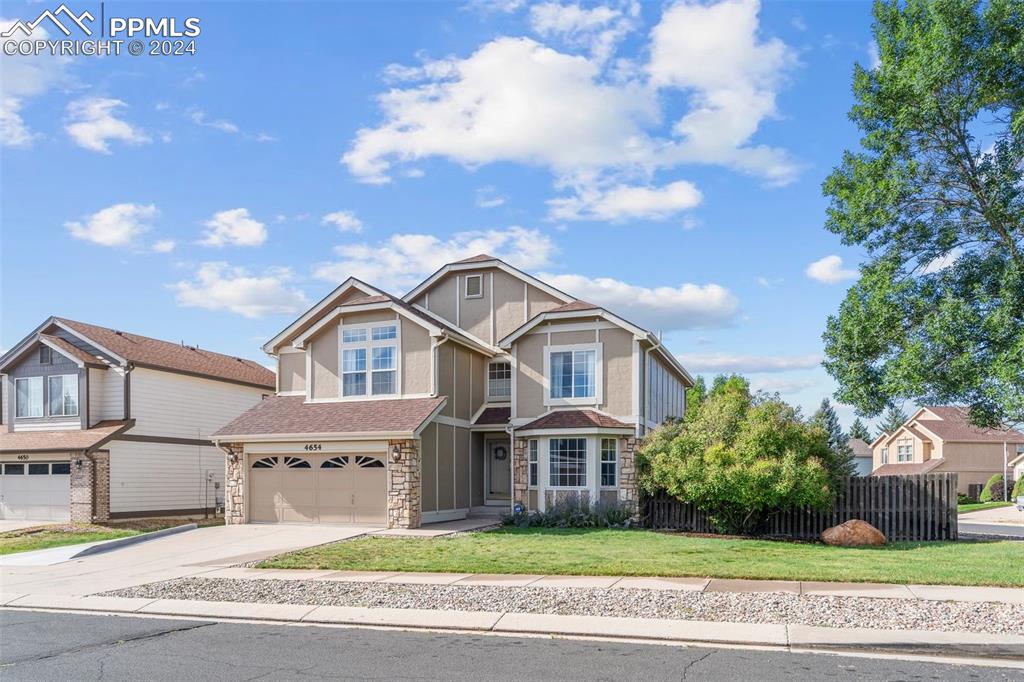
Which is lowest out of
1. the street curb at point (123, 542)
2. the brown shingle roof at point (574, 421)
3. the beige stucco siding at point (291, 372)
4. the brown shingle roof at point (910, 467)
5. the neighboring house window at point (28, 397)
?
the brown shingle roof at point (910, 467)

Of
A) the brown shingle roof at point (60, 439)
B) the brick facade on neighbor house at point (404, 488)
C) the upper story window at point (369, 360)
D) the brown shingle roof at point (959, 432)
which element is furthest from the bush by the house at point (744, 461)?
the brown shingle roof at point (959, 432)

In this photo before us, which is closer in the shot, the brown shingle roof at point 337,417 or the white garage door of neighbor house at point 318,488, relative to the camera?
the brown shingle roof at point 337,417

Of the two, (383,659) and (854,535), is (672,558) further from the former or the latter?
(383,659)

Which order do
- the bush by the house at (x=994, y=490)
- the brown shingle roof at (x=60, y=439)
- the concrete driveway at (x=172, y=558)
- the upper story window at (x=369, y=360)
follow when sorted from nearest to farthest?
the concrete driveway at (x=172, y=558) → the upper story window at (x=369, y=360) → the brown shingle roof at (x=60, y=439) → the bush by the house at (x=994, y=490)

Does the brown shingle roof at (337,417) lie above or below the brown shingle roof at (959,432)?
above

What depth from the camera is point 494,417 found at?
27750 millimetres

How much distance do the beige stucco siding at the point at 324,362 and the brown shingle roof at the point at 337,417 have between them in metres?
0.46

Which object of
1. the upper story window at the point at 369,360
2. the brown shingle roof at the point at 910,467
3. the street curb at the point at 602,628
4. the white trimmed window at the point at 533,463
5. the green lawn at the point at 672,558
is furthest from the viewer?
the brown shingle roof at the point at 910,467

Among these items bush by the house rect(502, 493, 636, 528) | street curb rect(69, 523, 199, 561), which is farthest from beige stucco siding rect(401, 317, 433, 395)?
street curb rect(69, 523, 199, 561)

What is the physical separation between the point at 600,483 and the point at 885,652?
50.7 feet

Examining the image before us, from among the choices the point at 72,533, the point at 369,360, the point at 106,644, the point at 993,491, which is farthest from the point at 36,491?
the point at 993,491

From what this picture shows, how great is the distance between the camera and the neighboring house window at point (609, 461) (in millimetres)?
24906

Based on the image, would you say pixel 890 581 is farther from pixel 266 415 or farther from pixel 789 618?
pixel 266 415

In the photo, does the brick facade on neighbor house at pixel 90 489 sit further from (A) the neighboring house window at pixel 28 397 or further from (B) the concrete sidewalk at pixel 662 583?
(B) the concrete sidewalk at pixel 662 583
